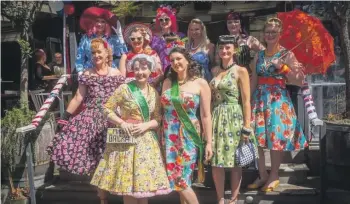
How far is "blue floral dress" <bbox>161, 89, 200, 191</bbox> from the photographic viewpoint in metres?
4.25

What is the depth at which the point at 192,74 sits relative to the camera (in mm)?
4289

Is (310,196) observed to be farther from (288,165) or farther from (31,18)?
(31,18)

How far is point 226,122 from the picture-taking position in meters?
4.48

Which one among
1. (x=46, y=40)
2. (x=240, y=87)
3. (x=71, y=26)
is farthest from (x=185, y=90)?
(x=46, y=40)

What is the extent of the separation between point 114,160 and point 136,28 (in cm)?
155

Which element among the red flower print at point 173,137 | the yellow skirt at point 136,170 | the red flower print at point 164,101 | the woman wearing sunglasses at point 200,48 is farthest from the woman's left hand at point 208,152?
the woman wearing sunglasses at point 200,48

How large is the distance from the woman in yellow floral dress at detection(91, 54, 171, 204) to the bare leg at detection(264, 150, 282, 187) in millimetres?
1379

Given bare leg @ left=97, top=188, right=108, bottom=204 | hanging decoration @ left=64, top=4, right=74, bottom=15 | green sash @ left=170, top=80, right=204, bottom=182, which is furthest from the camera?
hanging decoration @ left=64, top=4, right=74, bottom=15

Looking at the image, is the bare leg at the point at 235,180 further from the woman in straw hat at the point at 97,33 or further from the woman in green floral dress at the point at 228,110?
the woman in straw hat at the point at 97,33

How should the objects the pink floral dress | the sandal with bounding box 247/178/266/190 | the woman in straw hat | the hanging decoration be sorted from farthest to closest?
the hanging decoration
the woman in straw hat
the sandal with bounding box 247/178/266/190
the pink floral dress

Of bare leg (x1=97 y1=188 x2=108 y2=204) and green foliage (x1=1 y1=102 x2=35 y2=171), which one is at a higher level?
green foliage (x1=1 y1=102 x2=35 y2=171)

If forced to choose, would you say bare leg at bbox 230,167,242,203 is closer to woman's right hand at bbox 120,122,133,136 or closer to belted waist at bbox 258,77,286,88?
belted waist at bbox 258,77,286,88

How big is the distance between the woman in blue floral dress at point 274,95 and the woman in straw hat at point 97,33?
1612 millimetres

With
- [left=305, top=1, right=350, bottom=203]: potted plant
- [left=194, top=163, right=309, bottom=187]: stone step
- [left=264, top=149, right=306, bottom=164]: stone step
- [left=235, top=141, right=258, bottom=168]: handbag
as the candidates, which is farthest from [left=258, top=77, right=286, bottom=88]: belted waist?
[left=264, top=149, right=306, bottom=164]: stone step
